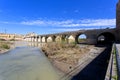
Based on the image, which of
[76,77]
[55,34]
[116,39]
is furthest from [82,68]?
[55,34]

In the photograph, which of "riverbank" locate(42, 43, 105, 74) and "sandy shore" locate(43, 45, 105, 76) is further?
"riverbank" locate(42, 43, 105, 74)

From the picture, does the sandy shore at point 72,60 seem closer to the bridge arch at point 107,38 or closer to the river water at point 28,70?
the river water at point 28,70

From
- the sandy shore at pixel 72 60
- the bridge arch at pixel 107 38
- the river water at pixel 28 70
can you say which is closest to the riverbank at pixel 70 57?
the sandy shore at pixel 72 60

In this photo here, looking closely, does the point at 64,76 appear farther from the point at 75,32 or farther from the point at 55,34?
the point at 55,34

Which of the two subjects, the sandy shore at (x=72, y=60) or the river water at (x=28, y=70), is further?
the sandy shore at (x=72, y=60)

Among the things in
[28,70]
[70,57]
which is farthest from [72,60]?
[28,70]

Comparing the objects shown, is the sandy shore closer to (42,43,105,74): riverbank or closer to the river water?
(42,43,105,74): riverbank

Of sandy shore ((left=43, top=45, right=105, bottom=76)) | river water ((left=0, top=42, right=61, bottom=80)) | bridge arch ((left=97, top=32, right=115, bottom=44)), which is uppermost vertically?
bridge arch ((left=97, top=32, right=115, bottom=44))

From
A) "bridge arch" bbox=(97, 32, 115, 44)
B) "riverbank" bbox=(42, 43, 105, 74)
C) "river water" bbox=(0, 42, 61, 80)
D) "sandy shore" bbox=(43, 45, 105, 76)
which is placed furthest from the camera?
"bridge arch" bbox=(97, 32, 115, 44)

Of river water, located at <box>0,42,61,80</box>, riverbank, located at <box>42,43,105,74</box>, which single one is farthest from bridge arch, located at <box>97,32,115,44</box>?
river water, located at <box>0,42,61,80</box>

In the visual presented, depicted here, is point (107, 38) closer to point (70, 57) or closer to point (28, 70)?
point (70, 57)

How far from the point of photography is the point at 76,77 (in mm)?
16391

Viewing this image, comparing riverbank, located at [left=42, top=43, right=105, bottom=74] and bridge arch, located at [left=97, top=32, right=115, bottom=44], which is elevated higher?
bridge arch, located at [left=97, top=32, right=115, bottom=44]

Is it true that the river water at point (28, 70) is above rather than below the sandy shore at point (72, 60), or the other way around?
below
